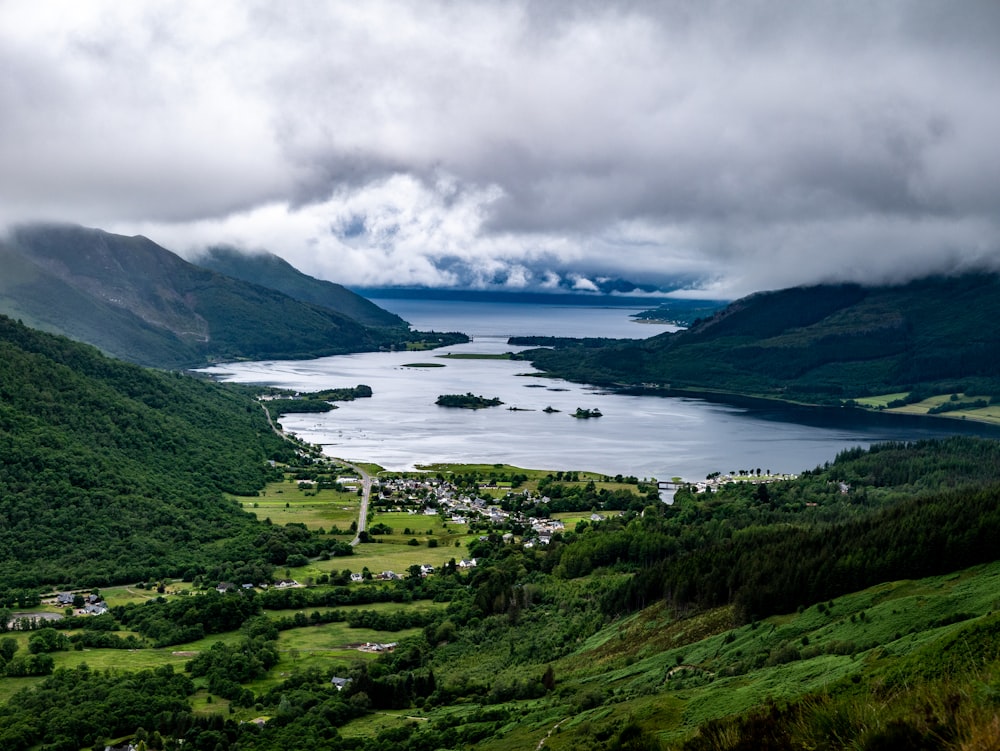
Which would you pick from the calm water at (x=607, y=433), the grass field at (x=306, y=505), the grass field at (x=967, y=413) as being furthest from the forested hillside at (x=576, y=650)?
the grass field at (x=967, y=413)

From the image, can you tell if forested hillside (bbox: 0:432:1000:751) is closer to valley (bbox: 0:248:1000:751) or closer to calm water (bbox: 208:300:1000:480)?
valley (bbox: 0:248:1000:751)

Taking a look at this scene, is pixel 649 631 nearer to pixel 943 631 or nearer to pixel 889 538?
pixel 889 538

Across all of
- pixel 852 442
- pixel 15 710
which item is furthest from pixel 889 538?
pixel 852 442

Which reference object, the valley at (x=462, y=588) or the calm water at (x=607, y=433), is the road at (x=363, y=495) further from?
the calm water at (x=607, y=433)

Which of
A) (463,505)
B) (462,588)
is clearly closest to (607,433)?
(463,505)

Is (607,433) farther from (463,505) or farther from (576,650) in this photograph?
(576,650)
